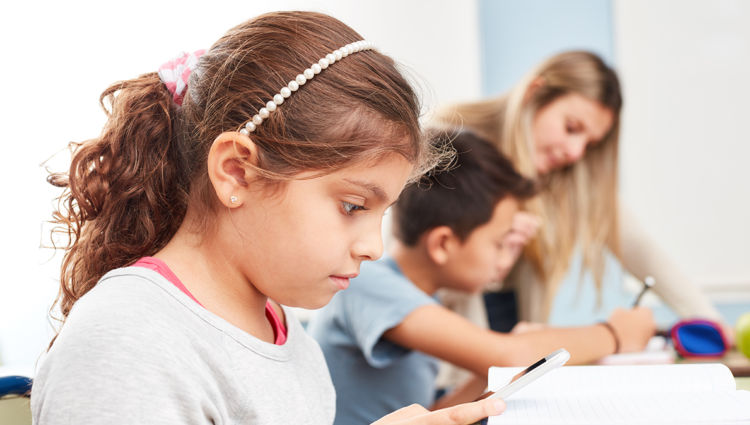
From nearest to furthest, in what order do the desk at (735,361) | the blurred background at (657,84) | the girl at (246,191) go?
the girl at (246,191), the desk at (735,361), the blurred background at (657,84)

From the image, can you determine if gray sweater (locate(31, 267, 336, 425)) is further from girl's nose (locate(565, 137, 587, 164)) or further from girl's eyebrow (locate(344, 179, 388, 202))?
girl's nose (locate(565, 137, 587, 164))

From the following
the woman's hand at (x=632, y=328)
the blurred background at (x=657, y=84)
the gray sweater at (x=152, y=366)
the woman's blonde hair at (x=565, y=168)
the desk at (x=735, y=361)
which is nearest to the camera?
the gray sweater at (x=152, y=366)

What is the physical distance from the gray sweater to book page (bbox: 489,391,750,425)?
198mm

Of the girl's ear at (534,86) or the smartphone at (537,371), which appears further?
the girl's ear at (534,86)

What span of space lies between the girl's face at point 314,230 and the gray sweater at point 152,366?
0.06 meters

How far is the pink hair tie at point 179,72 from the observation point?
1.76 feet

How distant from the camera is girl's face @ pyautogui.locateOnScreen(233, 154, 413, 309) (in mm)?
490

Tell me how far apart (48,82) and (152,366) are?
1031mm

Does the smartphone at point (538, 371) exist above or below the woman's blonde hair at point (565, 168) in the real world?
above

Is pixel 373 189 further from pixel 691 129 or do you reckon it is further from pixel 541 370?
pixel 691 129

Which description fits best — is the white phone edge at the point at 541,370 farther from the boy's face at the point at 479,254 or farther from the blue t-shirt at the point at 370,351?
the boy's face at the point at 479,254

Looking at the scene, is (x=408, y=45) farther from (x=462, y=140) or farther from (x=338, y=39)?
(x=338, y=39)

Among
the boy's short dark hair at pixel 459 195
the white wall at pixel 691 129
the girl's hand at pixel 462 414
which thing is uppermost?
the girl's hand at pixel 462 414

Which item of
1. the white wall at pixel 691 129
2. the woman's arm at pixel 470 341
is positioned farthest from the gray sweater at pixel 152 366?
the white wall at pixel 691 129
